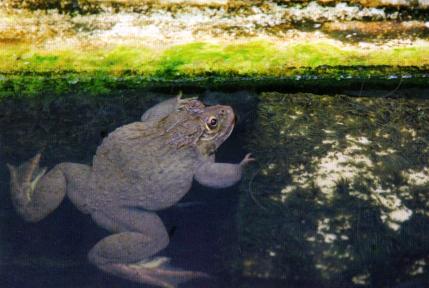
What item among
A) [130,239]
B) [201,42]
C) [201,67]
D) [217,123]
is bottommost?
[130,239]

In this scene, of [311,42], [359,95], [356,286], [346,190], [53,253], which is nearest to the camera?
[356,286]

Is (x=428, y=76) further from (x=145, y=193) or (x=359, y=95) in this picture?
(x=145, y=193)

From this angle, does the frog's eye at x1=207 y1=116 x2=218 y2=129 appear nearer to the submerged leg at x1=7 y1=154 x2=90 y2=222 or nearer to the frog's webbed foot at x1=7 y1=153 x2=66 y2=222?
the submerged leg at x1=7 y1=154 x2=90 y2=222

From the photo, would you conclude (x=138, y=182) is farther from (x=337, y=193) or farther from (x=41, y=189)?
(x=337, y=193)

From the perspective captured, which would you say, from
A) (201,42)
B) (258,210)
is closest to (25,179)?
(258,210)

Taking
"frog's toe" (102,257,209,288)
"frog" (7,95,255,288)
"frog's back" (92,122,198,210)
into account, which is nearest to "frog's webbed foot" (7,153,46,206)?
"frog" (7,95,255,288)

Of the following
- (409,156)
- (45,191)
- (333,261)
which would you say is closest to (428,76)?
(409,156)

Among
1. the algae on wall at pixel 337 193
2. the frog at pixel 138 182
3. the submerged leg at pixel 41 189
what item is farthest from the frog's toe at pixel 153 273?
the submerged leg at pixel 41 189
